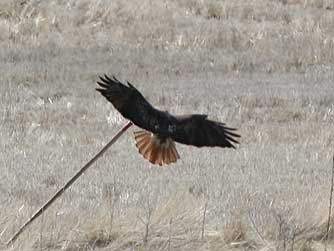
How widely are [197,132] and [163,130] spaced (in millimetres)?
144

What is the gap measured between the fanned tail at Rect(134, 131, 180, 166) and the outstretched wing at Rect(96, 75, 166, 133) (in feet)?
0.14

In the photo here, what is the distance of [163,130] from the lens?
13.6ft

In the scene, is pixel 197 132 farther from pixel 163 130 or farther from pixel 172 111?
pixel 172 111

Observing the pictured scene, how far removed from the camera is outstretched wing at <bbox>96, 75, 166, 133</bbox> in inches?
165

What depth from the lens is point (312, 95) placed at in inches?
547

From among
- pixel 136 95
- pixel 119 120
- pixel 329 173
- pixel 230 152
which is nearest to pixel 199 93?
pixel 119 120

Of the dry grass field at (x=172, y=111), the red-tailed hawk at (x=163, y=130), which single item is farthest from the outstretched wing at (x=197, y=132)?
the dry grass field at (x=172, y=111)

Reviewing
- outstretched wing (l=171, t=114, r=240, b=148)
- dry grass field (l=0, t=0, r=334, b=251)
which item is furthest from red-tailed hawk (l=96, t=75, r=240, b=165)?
dry grass field (l=0, t=0, r=334, b=251)

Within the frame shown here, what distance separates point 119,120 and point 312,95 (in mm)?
3343

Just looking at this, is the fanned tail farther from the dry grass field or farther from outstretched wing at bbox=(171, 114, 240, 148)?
the dry grass field

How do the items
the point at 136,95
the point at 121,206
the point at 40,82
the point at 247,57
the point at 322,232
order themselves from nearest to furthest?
1. the point at 136,95
2. the point at 322,232
3. the point at 121,206
4. the point at 40,82
5. the point at 247,57

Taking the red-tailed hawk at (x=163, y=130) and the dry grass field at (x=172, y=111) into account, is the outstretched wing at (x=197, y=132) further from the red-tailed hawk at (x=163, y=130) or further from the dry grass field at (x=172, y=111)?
the dry grass field at (x=172, y=111)

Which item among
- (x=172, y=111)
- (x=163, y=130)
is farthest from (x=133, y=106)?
(x=172, y=111)

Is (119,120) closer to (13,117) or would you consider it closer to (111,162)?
(13,117)
